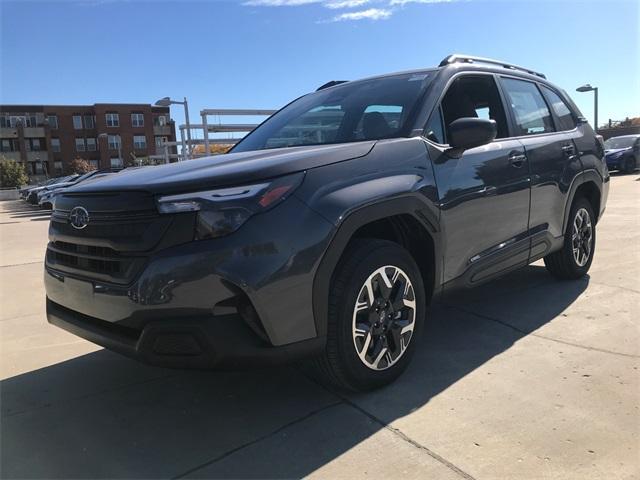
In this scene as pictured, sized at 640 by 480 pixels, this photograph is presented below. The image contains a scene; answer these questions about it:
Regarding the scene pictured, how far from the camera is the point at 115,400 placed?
3.14 m

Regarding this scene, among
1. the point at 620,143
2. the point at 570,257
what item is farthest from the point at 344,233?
the point at 620,143

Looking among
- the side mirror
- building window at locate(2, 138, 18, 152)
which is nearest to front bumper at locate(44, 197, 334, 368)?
the side mirror

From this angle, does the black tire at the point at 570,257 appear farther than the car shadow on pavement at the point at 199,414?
Yes

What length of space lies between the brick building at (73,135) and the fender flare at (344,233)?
68159 mm

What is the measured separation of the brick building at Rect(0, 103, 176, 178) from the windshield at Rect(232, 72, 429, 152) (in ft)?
219

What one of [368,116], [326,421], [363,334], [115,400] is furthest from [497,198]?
[115,400]

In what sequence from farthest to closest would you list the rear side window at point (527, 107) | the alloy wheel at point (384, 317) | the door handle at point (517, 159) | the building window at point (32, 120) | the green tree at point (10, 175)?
1. the building window at point (32, 120)
2. the green tree at point (10, 175)
3. the rear side window at point (527, 107)
4. the door handle at point (517, 159)
5. the alloy wheel at point (384, 317)

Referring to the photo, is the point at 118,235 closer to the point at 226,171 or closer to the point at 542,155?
the point at 226,171

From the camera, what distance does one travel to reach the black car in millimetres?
2434

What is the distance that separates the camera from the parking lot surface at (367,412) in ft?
7.97

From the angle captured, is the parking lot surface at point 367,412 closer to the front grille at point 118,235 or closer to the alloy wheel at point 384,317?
the alloy wheel at point 384,317

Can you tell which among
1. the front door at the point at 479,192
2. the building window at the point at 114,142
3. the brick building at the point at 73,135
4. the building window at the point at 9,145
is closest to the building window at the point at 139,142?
the brick building at the point at 73,135

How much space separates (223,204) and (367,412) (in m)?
1.33

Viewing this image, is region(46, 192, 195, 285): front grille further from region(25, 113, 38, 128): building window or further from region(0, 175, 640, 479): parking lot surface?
region(25, 113, 38, 128): building window
